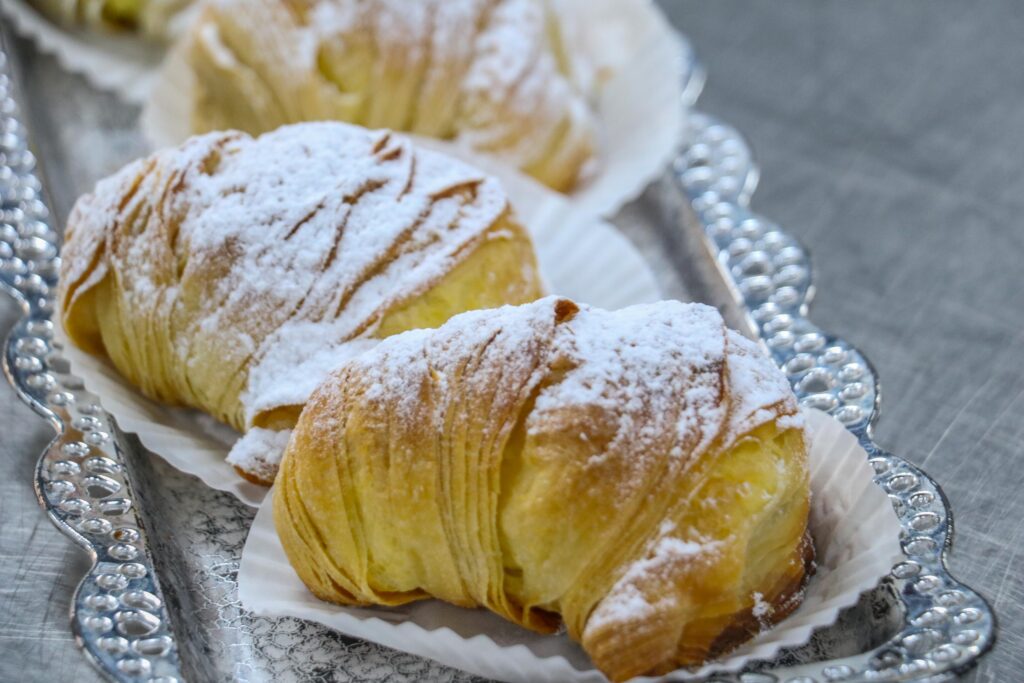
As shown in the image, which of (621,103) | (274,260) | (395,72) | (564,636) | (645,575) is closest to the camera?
(645,575)

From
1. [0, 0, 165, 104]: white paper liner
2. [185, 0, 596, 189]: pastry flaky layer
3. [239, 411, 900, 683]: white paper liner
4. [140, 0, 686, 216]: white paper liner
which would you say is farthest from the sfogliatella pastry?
[239, 411, 900, 683]: white paper liner

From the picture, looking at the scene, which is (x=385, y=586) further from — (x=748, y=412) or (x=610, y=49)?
(x=610, y=49)

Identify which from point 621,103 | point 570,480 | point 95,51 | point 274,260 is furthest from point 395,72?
point 570,480

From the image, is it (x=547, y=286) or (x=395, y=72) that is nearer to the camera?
(x=547, y=286)

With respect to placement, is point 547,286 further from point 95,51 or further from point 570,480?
point 95,51

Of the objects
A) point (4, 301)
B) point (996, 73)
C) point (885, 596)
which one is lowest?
point (996, 73)

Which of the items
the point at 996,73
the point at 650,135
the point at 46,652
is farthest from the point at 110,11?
the point at 996,73
